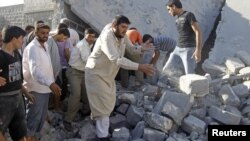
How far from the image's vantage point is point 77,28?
752 cm

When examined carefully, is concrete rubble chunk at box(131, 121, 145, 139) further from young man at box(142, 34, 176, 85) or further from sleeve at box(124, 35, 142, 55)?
young man at box(142, 34, 176, 85)

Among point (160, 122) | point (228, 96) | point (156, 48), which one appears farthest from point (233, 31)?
point (160, 122)

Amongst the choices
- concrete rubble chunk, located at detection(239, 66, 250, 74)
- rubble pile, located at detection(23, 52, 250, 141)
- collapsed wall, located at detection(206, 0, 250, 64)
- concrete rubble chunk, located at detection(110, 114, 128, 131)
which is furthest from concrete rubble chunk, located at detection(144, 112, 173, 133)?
collapsed wall, located at detection(206, 0, 250, 64)

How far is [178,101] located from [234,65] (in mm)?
1846

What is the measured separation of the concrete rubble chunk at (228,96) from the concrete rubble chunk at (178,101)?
594 mm

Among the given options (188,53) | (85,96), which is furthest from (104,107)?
(188,53)

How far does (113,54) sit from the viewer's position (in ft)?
13.5

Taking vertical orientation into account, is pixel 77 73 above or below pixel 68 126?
above

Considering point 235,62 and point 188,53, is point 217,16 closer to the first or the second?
point 235,62

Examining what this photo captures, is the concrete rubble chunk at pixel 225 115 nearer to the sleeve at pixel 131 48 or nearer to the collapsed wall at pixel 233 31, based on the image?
the sleeve at pixel 131 48

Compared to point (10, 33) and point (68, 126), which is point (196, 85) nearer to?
point (68, 126)

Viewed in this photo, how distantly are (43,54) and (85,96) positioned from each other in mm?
1017

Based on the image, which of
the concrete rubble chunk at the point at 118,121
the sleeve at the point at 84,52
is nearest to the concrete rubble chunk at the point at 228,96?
the concrete rubble chunk at the point at 118,121

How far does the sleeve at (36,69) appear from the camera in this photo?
13.2ft
